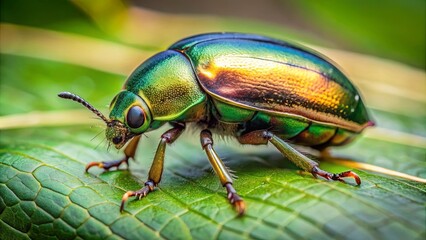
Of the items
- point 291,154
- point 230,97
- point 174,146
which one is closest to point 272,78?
point 230,97

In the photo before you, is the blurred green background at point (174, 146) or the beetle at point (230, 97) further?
the beetle at point (230, 97)

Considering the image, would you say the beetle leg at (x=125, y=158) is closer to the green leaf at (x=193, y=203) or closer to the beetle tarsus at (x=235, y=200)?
the green leaf at (x=193, y=203)

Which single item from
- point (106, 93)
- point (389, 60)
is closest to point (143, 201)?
point (106, 93)

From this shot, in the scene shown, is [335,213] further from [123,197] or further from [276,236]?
[123,197]

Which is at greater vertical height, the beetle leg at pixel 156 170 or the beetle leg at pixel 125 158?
the beetle leg at pixel 156 170

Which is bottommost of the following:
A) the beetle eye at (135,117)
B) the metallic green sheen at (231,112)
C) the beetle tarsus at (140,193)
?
the beetle tarsus at (140,193)

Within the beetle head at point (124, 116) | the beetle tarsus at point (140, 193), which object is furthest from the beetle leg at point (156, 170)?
the beetle head at point (124, 116)

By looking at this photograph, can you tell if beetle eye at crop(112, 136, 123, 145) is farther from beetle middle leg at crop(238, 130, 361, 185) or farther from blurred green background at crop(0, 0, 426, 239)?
beetle middle leg at crop(238, 130, 361, 185)
